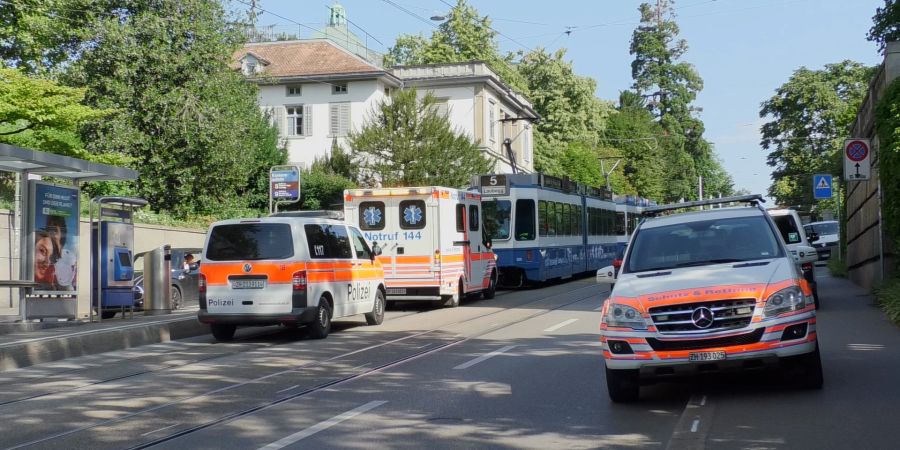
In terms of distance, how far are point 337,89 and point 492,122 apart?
10673 millimetres

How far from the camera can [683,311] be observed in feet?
28.5

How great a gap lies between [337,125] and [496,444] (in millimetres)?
49341

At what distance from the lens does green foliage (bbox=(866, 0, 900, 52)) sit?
3469cm

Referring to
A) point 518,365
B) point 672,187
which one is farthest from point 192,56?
point 672,187

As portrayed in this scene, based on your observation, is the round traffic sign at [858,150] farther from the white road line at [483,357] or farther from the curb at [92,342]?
the curb at [92,342]

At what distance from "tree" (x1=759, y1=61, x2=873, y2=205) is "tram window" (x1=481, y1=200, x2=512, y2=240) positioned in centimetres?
3937

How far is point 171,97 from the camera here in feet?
122

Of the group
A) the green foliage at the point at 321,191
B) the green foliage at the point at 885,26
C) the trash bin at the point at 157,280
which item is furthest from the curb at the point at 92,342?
the green foliage at the point at 321,191

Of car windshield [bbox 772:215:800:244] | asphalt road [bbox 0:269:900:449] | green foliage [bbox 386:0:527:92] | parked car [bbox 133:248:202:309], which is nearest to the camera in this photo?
asphalt road [bbox 0:269:900:449]

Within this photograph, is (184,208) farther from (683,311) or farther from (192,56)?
(683,311)

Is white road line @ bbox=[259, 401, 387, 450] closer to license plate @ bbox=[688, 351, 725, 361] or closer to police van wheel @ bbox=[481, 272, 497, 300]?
license plate @ bbox=[688, 351, 725, 361]

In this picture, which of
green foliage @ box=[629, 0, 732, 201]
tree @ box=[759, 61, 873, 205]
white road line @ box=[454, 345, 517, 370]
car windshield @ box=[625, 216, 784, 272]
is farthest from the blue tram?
green foliage @ box=[629, 0, 732, 201]

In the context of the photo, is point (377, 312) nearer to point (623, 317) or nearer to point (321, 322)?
point (321, 322)

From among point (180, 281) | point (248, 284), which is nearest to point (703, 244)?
point (248, 284)
